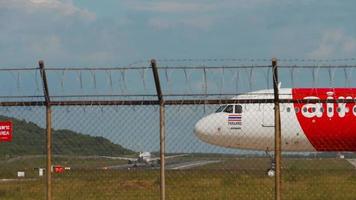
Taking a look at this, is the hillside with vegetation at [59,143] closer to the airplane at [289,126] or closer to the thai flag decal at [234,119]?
the airplane at [289,126]

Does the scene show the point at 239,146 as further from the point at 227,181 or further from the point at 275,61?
A: the point at 275,61

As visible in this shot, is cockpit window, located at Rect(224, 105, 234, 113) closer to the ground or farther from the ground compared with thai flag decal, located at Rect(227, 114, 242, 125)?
farther from the ground

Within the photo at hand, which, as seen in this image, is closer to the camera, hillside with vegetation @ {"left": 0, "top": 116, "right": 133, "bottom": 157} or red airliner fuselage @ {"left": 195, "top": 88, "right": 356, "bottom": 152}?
hillside with vegetation @ {"left": 0, "top": 116, "right": 133, "bottom": 157}

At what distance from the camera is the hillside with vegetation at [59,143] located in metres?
19.1

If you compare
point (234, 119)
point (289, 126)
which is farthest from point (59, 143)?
point (289, 126)

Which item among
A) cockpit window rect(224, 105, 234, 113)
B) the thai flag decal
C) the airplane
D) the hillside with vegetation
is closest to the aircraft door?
the airplane

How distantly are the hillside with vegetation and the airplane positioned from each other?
235 inches

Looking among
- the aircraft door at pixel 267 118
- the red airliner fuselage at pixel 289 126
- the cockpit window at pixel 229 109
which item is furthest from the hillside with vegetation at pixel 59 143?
the aircraft door at pixel 267 118

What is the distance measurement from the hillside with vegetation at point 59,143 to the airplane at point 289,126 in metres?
5.97

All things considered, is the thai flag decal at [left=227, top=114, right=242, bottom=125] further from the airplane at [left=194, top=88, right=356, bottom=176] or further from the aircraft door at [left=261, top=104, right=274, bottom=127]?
the aircraft door at [left=261, top=104, right=274, bottom=127]

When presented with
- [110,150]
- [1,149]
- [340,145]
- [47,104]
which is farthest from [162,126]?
[1,149]

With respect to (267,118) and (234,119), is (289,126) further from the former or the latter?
(234,119)

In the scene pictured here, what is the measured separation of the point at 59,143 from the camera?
27.4 metres

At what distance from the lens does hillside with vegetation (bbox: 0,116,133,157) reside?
19097 millimetres
